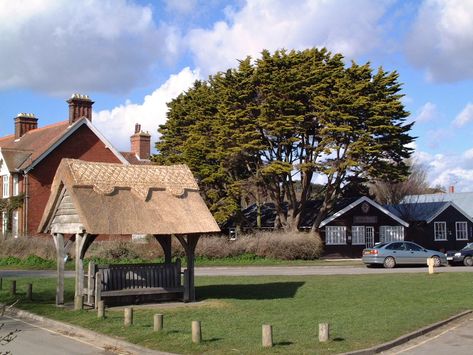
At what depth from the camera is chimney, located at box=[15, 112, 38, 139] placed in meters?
51.5

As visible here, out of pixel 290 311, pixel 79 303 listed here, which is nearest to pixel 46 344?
pixel 79 303

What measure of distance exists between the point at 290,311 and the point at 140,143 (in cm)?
4670

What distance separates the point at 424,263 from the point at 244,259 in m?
10.9

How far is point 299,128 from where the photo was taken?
127ft

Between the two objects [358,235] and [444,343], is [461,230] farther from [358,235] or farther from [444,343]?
[444,343]

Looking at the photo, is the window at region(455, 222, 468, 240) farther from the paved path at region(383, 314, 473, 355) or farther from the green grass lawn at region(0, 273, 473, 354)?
the paved path at region(383, 314, 473, 355)

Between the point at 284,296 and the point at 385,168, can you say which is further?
the point at 385,168

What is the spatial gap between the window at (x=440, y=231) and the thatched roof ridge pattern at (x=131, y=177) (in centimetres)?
3663

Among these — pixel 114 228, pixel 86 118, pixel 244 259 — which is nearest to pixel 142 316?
pixel 114 228

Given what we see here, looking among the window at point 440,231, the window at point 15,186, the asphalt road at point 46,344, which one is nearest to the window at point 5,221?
the window at point 15,186

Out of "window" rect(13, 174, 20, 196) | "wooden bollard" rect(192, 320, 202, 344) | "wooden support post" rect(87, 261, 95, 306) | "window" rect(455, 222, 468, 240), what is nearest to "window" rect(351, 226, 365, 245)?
"window" rect(455, 222, 468, 240)

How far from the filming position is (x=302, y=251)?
38375 mm

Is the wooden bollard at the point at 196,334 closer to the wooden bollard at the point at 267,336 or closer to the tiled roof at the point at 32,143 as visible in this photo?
the wooden bollard at the point at 267,336

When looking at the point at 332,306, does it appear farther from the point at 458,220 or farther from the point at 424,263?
the point at 458,220
